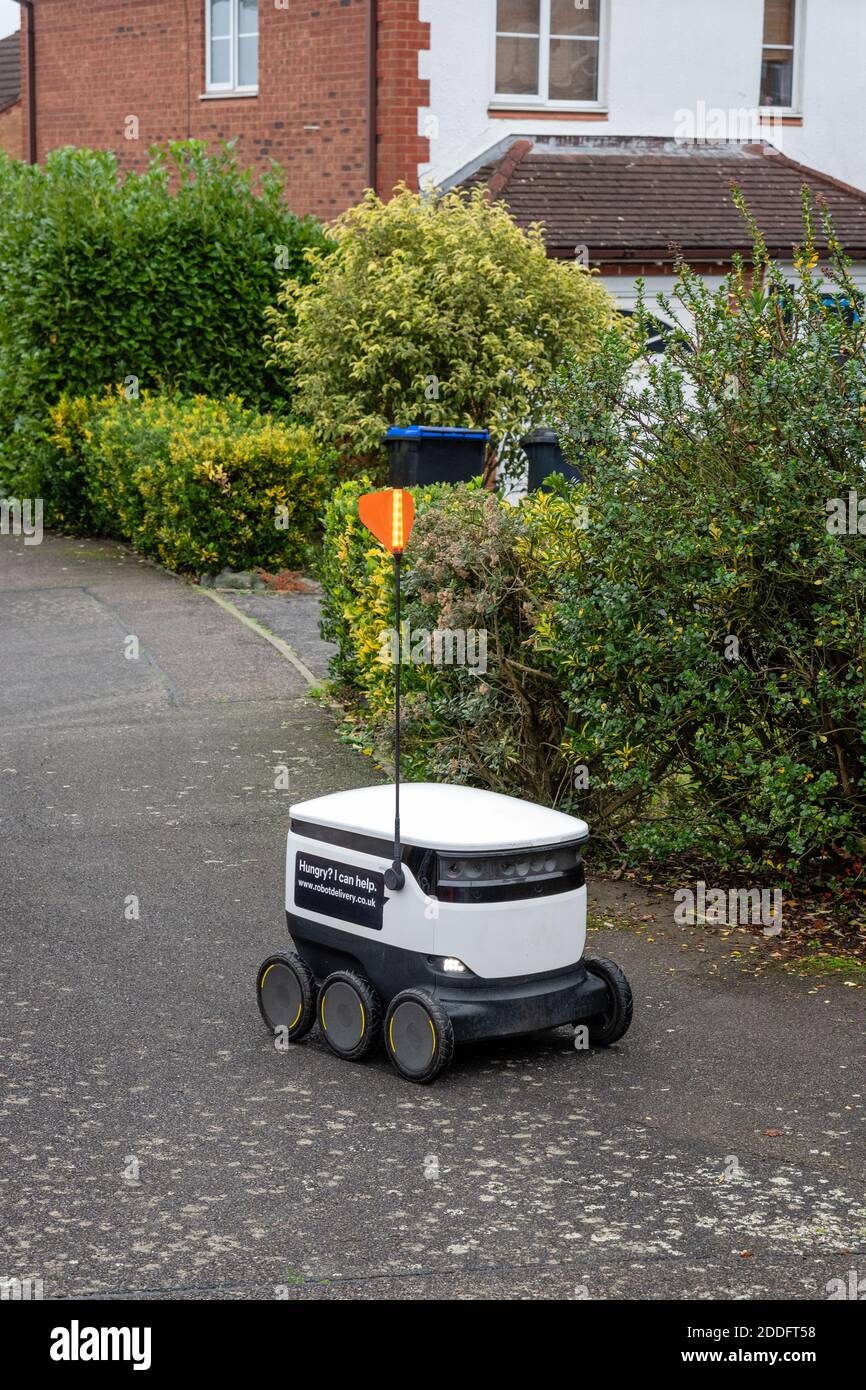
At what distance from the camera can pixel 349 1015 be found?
5781mm

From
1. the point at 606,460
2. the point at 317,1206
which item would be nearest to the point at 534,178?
the point at 606,460

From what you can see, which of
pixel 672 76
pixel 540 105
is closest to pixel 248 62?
pixel 540 105

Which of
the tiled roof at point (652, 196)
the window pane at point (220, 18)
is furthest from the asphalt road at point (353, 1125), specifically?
the window pane at point (220, 18)

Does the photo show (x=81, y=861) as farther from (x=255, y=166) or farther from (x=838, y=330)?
(x=255, y=166)

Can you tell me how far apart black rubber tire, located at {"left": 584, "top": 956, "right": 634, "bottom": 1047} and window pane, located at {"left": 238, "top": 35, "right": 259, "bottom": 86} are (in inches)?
681

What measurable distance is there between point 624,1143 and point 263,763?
198 inches

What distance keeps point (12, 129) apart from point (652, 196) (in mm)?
11902

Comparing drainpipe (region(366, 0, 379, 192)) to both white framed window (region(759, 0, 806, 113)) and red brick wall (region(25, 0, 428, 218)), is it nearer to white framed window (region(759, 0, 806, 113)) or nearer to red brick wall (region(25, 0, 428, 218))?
red brick wall (region(25, 0, 428, 218))

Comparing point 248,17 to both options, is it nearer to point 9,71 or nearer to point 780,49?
point 780,49

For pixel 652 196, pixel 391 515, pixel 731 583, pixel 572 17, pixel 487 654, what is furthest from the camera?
pixel 572 17

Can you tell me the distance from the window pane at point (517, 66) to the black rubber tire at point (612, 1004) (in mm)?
16216

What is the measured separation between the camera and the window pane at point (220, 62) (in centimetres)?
2116

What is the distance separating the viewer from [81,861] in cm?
815

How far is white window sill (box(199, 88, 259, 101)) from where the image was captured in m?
20.8
